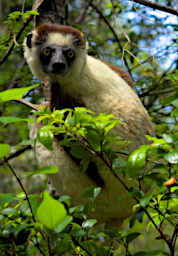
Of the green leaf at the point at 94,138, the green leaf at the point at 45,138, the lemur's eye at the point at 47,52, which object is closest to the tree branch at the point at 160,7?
the lemur's eye at the point at 47,52

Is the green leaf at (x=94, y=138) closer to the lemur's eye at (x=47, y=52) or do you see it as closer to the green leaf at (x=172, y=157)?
the green leaf at (x=172, y=157)

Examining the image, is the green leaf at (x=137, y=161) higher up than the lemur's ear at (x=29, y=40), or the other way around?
the lemur's ear at (x=29, y=40)

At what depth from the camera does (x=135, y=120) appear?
10.4 feet

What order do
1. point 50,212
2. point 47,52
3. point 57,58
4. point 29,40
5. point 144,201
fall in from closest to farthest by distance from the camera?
point 50,212 < point 144,201 < point 57,58 < point 47,52 < point 29,40

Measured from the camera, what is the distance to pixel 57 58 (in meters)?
3.12

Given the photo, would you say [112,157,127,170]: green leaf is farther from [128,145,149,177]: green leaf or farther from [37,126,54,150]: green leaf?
[37,126,54,150]: green leaf

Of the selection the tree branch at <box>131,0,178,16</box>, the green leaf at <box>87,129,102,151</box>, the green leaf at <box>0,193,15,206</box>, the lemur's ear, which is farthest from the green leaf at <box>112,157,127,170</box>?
the lemur's ear

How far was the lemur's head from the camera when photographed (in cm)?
317

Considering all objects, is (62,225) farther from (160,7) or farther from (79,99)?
(79,99)

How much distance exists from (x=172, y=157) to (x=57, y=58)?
2158 mm

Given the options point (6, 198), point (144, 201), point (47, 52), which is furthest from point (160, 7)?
point (6, 198)

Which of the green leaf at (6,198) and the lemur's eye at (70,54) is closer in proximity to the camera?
the green leaf at (6,198)

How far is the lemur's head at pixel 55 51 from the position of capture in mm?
3172

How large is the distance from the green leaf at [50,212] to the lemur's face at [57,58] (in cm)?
221
